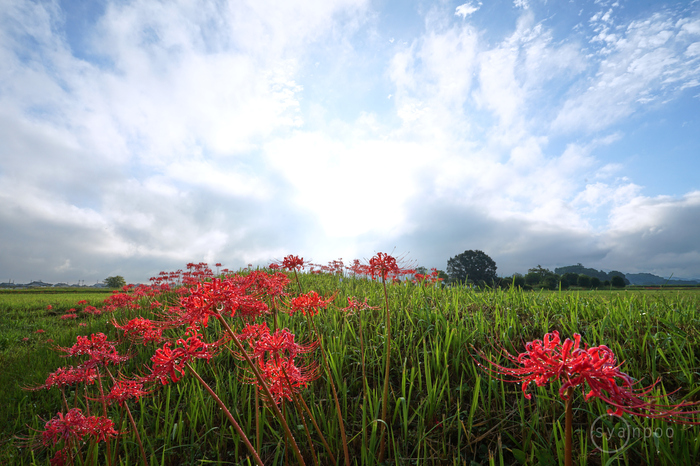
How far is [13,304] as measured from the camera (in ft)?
52.9

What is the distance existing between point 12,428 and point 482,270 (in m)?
45.2

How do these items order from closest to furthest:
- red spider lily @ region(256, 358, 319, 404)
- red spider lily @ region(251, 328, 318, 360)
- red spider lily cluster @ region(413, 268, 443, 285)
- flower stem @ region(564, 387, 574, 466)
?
flower stem @ region(564, 387, 574, 466), red spider lily @ region(251, 328, 318, 360), red spider lily @ region(256, 358, 319, 404), red spider lily cluster @ region(413, 268, 443, 285)

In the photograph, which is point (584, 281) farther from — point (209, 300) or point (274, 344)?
point (209, 300)

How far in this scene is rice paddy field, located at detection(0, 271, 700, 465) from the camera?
268cm

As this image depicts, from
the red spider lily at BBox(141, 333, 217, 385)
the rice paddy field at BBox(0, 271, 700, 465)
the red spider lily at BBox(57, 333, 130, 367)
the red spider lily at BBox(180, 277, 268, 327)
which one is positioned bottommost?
the rice paddy field at BBox(0, 271, 700, 465)

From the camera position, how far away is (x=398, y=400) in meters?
2.97

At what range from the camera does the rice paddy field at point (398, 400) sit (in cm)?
268

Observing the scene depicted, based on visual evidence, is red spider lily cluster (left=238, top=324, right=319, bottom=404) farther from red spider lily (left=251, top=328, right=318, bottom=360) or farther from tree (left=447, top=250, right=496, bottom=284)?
tree (left=447, top=250, right=496, bottom=284)

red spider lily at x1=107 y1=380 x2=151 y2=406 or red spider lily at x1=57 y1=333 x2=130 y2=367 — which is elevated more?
red spider lily at x1=57 y1=333 x2=130 y2=367

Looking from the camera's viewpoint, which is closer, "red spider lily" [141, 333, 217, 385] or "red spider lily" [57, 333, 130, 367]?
"red spider lily" [141, 333, 217, 385]

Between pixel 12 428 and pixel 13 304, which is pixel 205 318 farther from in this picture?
pixel 13 304

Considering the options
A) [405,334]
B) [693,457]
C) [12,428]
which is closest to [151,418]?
[12,428]

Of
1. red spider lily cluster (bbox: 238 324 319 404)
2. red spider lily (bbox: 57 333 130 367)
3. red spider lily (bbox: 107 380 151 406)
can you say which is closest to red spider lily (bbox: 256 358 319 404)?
red spider lily cluster (bbox: 238 324 319 404)

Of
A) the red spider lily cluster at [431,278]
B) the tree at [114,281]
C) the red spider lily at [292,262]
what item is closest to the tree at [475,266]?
the red spider lily cluster at [431,278]
